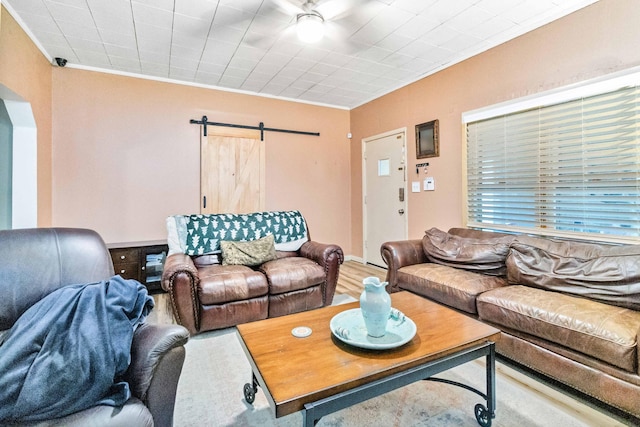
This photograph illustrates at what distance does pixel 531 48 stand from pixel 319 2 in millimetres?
2025

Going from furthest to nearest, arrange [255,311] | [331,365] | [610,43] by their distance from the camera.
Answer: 1. [255,311]
2. [610,43]
3. [331,365]

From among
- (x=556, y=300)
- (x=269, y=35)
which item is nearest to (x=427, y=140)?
(x=269, y=35)

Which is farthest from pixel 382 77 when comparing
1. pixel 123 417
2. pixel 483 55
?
pixel 123 417

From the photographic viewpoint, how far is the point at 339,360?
1288 millimetres

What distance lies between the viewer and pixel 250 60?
348 cm

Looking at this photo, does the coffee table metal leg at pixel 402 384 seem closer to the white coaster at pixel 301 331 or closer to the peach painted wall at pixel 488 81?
the white coaster at pixel 301 331

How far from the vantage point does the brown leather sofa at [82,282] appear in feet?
3.42

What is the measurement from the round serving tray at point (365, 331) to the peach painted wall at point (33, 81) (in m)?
3.18

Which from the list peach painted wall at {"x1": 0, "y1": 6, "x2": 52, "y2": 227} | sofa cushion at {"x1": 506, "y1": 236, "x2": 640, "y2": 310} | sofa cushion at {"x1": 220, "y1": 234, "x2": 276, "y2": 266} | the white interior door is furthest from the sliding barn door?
sofa cushion at {"x1": 506, "y1": 236, "x2": 640, "y2": 310}

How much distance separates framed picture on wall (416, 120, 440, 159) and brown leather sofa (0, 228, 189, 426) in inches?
138

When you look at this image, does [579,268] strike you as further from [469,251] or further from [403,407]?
[403,407]

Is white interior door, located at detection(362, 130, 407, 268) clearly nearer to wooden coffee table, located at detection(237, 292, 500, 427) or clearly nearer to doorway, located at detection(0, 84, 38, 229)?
wooden coffee table, located at detection(237, 292, 500, 427)

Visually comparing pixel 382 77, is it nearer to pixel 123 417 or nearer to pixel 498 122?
pixel 498 122

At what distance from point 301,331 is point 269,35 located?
2699 mm
